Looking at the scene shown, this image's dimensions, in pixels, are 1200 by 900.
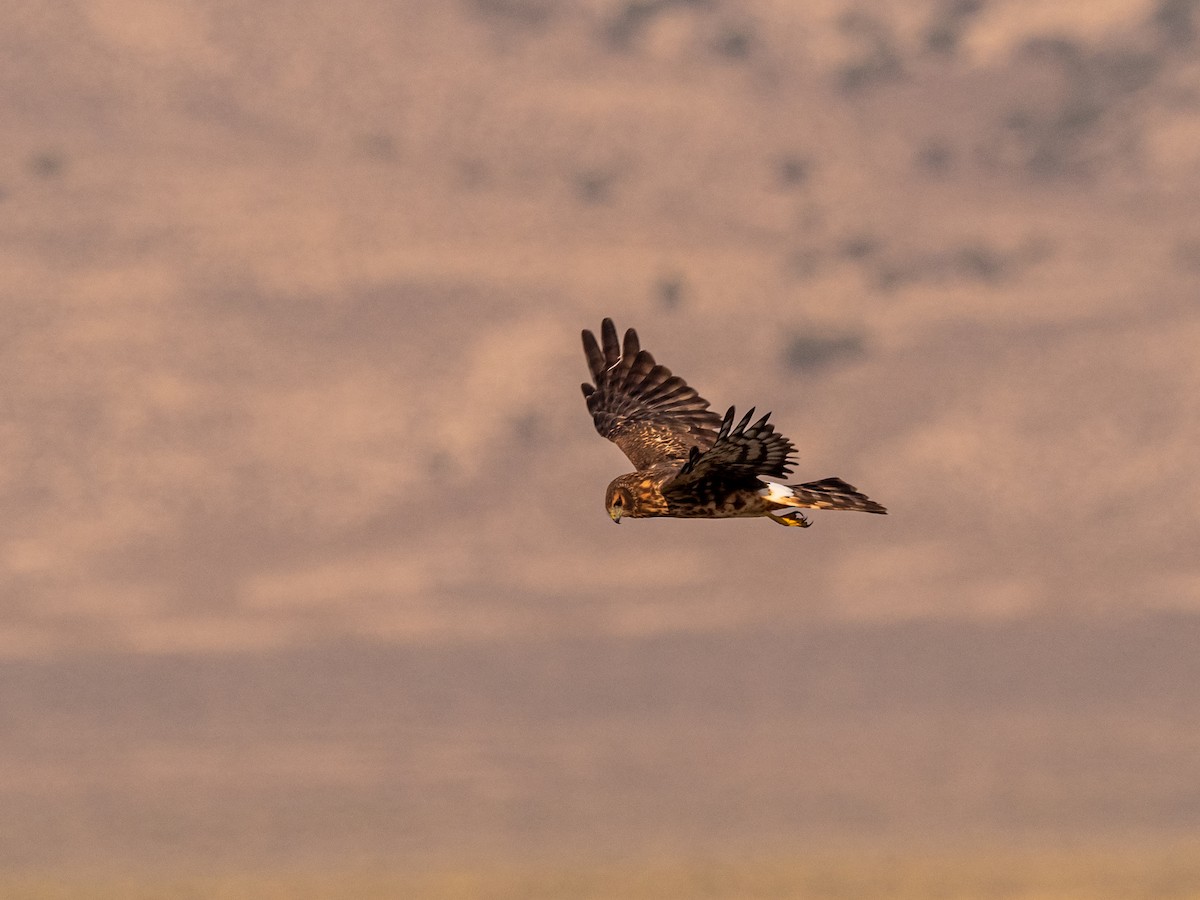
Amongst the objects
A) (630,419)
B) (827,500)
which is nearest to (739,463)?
(827,500)

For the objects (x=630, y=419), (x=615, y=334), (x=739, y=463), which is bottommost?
(x=739, y=463)

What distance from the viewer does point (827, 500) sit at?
2853cm

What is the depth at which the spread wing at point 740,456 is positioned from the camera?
2584 cm

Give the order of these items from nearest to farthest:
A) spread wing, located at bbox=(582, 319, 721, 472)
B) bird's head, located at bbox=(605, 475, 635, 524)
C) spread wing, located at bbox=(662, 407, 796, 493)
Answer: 1. spread wing, located at bbox=(662, 407, 796, 493)
2. bird's head, located at bbox=(605, 475, 635, 524)
3. spread wing, located at bbox=(582, 319, 721, 472)

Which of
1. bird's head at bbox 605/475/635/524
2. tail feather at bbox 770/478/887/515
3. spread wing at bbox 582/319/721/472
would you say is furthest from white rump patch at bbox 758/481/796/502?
spread wing at bbox 582/319/721/472

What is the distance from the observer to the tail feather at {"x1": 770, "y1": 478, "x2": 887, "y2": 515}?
2822 cm

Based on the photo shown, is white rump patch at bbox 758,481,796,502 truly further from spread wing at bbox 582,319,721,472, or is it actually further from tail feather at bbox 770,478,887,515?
spread wing at bbox 582,319,721,472

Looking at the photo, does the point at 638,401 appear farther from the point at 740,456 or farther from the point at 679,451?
the point at 740,456

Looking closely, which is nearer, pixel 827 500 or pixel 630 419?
pixel 827 500

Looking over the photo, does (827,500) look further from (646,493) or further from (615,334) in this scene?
(615,334)

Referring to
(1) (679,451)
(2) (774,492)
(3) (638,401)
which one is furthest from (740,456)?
(3) (638,401)

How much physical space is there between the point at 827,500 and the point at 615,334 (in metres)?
11.1

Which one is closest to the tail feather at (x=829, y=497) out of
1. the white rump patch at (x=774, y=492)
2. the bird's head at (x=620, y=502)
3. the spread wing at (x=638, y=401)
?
the white rump patch at (x=774, y=492)

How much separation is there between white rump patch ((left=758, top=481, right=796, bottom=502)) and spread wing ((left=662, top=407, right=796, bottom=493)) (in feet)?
1.33
